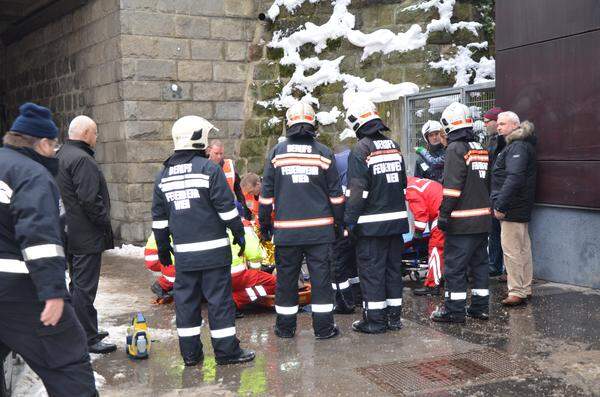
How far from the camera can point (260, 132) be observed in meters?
11.9

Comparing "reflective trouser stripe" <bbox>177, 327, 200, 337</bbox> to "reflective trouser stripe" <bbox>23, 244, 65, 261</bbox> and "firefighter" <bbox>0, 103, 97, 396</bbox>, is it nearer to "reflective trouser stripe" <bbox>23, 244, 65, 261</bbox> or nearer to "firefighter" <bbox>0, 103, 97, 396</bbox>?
"firefighter" <bbox>0, 103, 97, 396</bbox>

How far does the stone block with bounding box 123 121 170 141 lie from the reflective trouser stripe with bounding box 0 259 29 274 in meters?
7.41

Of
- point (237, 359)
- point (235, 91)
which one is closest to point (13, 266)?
point (237, 359)

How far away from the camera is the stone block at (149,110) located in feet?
35.4

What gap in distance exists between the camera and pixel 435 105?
31.1 ft

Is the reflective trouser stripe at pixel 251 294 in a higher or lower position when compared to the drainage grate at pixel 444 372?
higher

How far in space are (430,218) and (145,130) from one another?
5.43 meters

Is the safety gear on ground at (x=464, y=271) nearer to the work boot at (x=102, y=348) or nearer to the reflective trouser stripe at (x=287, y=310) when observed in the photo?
the reflective trouser stripe at (x=287, y=310)

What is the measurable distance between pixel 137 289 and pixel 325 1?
6.00 metres

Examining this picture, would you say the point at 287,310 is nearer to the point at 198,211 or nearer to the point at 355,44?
the point at 198,211

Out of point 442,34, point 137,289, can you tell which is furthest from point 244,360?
point 442,34

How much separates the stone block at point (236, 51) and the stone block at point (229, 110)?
2.59 ft

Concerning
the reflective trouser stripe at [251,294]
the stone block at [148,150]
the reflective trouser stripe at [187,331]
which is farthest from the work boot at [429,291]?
the stone block at [148,150]

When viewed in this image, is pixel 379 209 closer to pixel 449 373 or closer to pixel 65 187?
pixel 449 373
